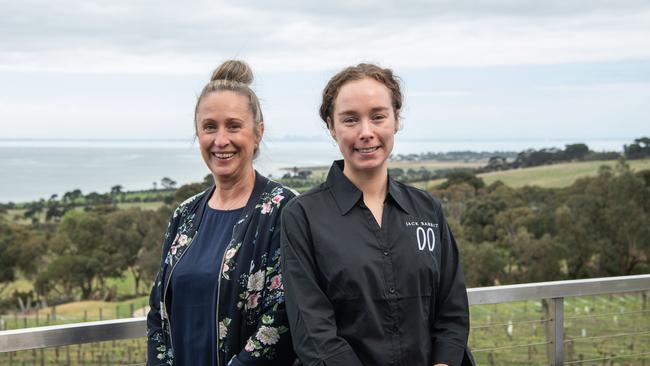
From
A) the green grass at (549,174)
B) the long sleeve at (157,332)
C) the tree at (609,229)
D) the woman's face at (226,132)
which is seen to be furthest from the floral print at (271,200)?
the green grass at (549,174)

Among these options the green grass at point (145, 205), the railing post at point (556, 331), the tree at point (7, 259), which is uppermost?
the railing post at point (556, 331)

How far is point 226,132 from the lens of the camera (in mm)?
2027

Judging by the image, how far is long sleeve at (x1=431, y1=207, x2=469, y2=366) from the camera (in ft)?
6.30

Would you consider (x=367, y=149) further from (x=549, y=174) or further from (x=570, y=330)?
(x=549, y=174)

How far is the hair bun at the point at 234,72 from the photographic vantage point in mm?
2102

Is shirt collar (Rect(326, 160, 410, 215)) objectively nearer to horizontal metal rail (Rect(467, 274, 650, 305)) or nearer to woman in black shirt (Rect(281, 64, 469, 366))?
woman in black shirt (Rect(281, 64, 469, 366))

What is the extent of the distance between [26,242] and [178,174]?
1488 inches

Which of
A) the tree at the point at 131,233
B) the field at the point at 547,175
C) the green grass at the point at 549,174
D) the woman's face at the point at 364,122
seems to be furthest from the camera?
the green grass at the point at 549,174

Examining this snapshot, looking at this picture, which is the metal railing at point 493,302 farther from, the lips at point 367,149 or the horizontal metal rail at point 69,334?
the lips at point 367,149

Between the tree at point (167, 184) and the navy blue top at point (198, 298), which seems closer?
the navy blue top at point (198, 298)

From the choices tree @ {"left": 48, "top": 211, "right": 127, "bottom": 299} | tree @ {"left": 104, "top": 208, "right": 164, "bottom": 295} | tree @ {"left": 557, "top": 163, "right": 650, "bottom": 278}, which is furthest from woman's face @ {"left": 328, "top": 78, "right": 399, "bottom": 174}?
tree @ {"left": 48, "top": 211, "right": 127, "bottom": 299}

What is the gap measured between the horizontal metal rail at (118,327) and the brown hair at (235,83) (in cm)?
69

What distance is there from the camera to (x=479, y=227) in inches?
1465

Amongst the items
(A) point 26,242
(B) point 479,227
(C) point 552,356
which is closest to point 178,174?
(A) point 26,242
